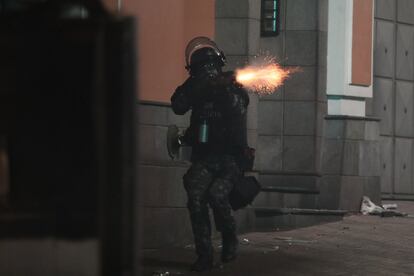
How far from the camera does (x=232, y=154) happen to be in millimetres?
8805

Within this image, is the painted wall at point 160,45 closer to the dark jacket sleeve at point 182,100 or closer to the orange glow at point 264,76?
the orange glow at point 264,76

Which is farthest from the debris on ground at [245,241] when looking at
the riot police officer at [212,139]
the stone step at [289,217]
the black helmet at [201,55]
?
the black helmet at [201,55]

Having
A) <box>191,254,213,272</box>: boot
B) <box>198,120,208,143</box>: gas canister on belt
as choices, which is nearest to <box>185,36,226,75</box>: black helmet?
<box>198,120,208,143</box>: gas canister on belt

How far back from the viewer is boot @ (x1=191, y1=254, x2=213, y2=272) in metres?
8.52

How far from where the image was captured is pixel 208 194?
870cm

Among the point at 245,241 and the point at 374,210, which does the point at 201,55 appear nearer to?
the point at 245,241

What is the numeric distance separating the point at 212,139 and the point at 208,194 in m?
0.48

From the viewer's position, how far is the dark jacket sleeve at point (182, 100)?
8.79 meters

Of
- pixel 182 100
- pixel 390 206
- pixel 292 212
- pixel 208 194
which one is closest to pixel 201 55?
pixel 182 100

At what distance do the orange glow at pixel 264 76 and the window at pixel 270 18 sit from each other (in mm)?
357

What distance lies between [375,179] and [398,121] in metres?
1.88

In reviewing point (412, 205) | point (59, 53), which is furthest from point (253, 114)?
point (59, 53)

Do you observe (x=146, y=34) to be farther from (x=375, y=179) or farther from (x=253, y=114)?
(x=375, y=179)

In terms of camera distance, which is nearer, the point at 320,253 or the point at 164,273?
the point at 164,273
